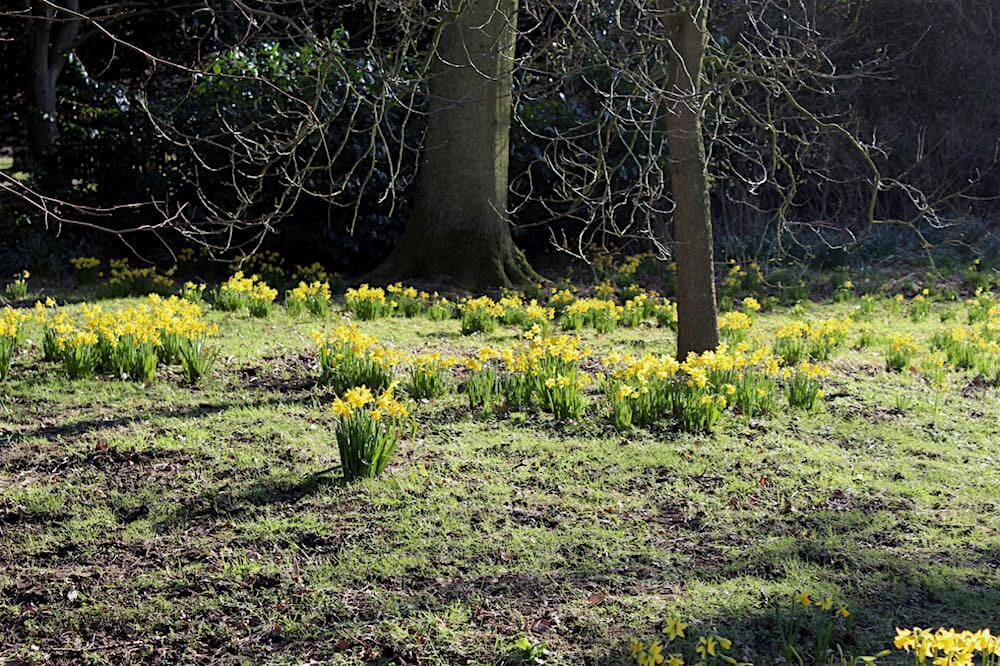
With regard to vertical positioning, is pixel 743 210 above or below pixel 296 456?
above

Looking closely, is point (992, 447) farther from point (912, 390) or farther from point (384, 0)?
point (384, 0)

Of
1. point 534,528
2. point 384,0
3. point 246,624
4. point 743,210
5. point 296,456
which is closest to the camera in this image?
point 246,624

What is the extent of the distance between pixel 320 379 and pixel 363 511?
1887 millimetres

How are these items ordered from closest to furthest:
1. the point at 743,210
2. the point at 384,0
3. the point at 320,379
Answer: the point at 320,379
the point at 384,0
the point at 743,210

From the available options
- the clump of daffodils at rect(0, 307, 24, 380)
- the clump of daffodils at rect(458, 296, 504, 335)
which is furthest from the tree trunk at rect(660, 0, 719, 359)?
the clump of daffodils at rect(0, 307, 24, 380)

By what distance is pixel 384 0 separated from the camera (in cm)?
686

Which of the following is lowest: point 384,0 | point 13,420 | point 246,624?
point 246,624

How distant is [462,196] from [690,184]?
4.03 meters

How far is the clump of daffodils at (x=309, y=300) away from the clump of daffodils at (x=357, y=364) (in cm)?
221

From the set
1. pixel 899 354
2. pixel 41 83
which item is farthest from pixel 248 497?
pixel 41 83

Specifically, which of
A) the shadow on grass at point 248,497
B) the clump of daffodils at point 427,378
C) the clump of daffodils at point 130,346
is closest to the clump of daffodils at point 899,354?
the clump of daffodils at point 427,378

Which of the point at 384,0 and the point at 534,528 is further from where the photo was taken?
the point at 384,0

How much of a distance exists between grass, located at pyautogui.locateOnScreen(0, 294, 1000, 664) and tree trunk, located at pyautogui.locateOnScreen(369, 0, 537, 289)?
4070mm

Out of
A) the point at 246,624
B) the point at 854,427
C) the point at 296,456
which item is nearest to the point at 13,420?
the point at 296,456
